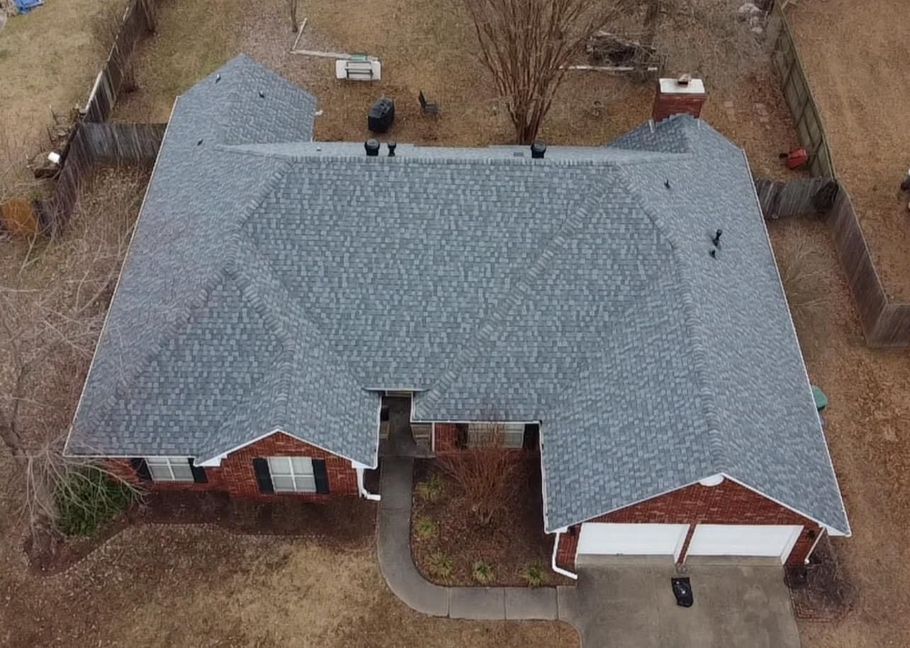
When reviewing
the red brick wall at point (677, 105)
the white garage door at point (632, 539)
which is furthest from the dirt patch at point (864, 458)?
the red brick wall at point (677, 105)

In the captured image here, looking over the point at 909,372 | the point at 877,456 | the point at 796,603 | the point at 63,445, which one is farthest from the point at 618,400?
the point at 63,445

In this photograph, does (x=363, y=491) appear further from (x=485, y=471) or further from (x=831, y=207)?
(x=831, y=207)

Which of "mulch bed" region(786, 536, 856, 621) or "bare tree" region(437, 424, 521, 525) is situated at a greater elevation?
"bare tree" region(437, 424, 521, 525)

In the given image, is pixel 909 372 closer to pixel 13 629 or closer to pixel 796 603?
pixel 796 603

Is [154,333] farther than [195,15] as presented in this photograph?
No

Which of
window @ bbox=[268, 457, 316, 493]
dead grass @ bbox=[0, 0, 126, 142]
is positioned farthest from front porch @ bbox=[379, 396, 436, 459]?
dead grass @ bbox=[0, 0, 126, 142]

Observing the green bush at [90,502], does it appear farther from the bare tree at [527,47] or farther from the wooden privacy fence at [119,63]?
the bare tree at [527,47]

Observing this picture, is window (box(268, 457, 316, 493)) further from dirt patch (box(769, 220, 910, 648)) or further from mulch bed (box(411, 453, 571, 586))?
dirt patch (box(769, 220, 910, 648))
